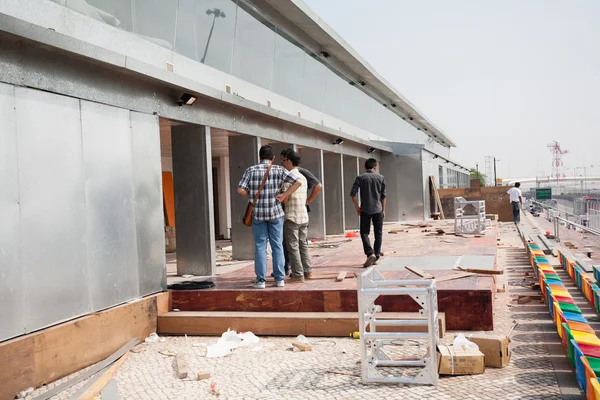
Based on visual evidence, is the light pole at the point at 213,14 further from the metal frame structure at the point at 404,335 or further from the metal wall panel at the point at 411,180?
the metal wall panel at the point at 411,180

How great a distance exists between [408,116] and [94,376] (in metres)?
35.6

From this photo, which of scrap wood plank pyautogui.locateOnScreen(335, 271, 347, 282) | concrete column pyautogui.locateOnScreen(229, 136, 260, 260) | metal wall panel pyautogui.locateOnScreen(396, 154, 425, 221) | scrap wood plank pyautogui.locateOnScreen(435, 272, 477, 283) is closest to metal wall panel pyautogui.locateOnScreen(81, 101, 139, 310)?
scrap wood plank pyautogui.locateOnScreen(335, 271, 347, 282)

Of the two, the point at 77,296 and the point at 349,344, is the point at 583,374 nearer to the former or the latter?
the point at 349,344

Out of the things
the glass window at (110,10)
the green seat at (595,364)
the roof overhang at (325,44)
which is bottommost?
the green seat at (595,364)

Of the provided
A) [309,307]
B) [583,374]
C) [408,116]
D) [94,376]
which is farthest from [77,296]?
[408,116]

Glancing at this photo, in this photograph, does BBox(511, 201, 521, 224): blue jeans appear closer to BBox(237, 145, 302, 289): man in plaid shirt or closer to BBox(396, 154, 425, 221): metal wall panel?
BBox(396, 154, 425, 221): metal wall panel

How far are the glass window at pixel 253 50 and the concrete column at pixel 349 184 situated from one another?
6611 millimetres

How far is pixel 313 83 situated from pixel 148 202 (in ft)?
34.1

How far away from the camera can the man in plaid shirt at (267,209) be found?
6996mm

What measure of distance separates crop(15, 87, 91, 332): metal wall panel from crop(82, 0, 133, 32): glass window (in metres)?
1.59

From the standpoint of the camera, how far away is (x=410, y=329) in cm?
618

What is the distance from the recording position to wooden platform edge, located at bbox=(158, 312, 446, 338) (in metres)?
6.40

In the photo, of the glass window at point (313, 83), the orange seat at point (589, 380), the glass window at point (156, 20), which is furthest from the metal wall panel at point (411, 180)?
the orange seat at point (589, 380)

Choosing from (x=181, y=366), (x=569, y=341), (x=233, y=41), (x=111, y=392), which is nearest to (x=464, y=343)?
(x=569, y=341)
